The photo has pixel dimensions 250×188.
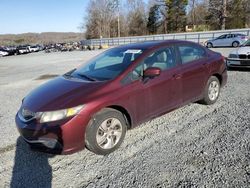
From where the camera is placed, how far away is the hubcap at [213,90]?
224 inches

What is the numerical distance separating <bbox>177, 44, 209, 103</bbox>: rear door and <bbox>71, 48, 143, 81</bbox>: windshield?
39.2 inches

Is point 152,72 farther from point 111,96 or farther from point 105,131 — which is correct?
point 105,131

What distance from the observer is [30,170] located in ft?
11.5

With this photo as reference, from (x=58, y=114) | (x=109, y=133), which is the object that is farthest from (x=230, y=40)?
(x=58, y=114)

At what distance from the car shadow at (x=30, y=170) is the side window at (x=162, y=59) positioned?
217cm

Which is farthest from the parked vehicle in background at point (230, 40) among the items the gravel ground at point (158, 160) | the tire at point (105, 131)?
the tire at point (105, 131)

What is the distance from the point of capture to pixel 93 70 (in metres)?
4.74

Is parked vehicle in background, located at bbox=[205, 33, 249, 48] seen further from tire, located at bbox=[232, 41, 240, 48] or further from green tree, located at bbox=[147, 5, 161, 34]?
green tree, located at bbox=[147, 5, 161, 34]

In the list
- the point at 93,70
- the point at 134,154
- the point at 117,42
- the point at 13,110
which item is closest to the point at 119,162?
the point at 134,154

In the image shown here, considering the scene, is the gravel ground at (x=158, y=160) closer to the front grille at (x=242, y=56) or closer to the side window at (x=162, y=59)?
the side window at (x=162, y=59)

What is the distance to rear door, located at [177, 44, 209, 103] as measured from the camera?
195 inches

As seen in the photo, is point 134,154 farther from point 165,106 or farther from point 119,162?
point 165,106

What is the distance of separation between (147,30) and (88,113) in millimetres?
65951

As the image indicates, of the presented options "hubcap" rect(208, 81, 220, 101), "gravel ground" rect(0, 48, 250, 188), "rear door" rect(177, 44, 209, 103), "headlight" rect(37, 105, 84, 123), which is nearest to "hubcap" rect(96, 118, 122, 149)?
"gravel ground" rect(0, 48, 250, 188)
